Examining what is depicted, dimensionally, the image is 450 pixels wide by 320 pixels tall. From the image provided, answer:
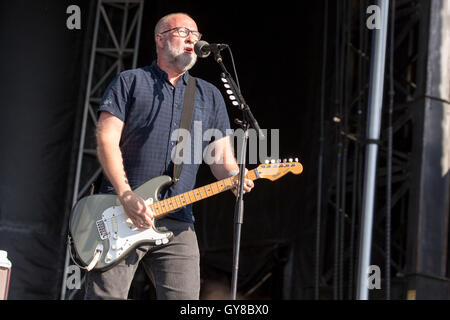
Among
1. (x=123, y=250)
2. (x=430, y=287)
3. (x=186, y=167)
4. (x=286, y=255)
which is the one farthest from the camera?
(x=286, y=255)

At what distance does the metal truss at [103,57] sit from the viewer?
6668 millimetres

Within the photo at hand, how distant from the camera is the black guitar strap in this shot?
→ 3.24 metres

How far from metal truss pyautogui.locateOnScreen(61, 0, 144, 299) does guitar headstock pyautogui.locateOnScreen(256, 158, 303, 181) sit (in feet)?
11.2

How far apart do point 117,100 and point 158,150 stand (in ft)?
1.03

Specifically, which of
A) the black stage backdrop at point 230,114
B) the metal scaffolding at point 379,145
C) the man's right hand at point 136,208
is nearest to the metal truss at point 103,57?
the black stage backdrop at point 230,114

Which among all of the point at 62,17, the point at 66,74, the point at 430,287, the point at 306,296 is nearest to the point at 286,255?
the point at 306,296

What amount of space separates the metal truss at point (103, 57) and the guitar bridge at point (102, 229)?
11.3ft

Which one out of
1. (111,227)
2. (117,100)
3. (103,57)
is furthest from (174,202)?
(103,57)

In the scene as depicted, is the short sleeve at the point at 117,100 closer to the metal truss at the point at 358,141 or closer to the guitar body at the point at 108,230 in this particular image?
the guitar body at the point at 108,230

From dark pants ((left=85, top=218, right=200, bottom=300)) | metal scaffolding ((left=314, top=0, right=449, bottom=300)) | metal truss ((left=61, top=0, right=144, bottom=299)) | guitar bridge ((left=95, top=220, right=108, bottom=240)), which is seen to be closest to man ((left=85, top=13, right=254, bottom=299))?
dark pants ((left=85, top=218, right=200, bottom=300))

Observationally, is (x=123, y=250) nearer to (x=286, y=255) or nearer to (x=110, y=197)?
(x=110, y=197)

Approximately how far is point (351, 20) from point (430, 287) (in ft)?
8.76

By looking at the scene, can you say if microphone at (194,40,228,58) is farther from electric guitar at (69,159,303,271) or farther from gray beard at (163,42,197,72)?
electric guitar at (69,159,303,271)

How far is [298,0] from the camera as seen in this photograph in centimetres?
660
